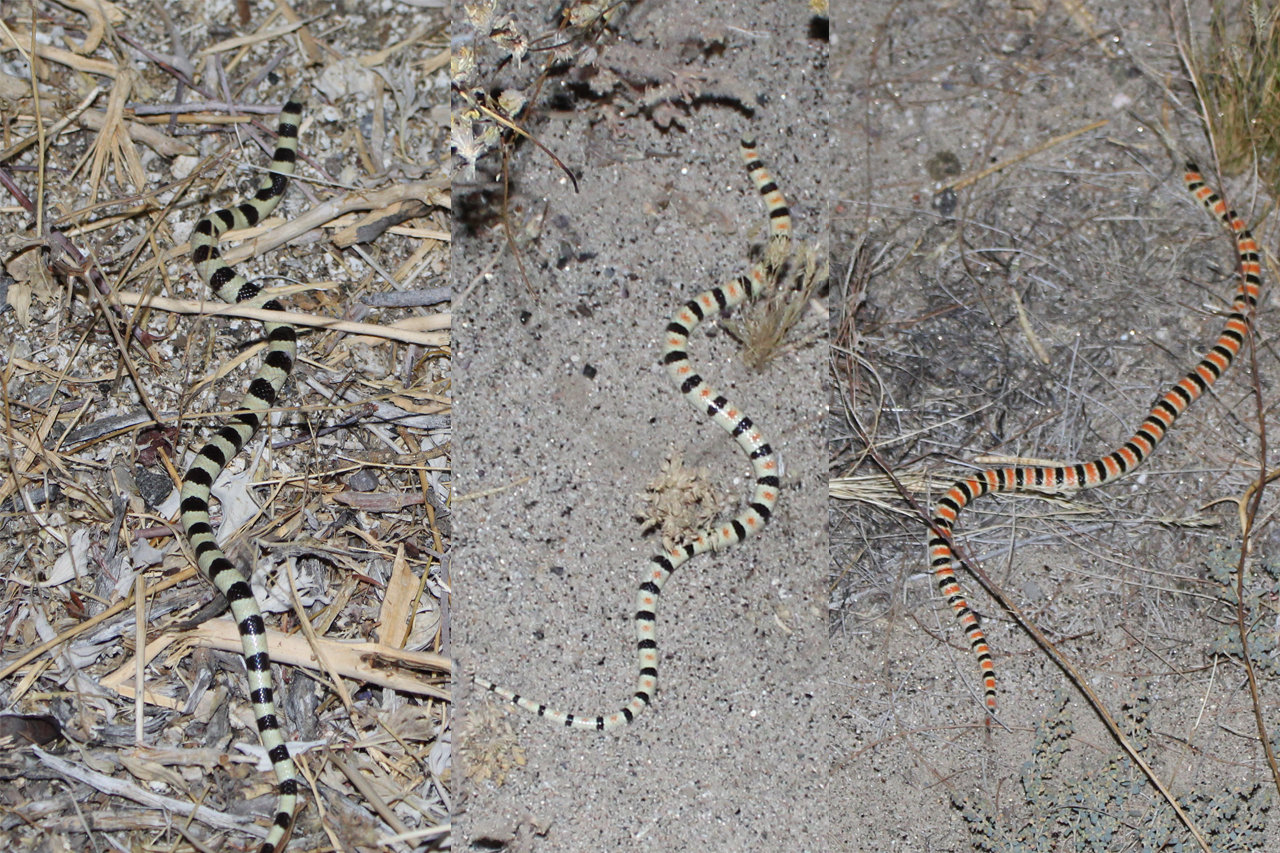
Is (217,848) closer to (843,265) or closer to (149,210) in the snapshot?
(149,210)

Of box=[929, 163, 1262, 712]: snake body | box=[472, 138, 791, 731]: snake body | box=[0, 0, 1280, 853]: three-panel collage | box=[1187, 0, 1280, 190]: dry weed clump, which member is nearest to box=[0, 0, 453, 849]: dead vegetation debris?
box=[0, 0, 1280, 853]: three-panel collage

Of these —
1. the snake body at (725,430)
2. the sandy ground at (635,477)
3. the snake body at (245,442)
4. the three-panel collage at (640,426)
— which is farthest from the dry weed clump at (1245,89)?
the snake body at (245,442)

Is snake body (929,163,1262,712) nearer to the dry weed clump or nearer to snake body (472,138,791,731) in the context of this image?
the dry weed clump

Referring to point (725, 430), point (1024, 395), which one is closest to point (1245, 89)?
point (1024, 395)

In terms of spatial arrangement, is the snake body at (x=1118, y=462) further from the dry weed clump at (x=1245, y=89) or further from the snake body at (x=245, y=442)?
the snake body at (x=245, y=442)

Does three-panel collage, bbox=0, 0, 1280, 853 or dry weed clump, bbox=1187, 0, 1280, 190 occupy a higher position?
dry weed clump, bbox=1187, 0, 1280, 190

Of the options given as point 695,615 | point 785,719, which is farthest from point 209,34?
point 785,719
